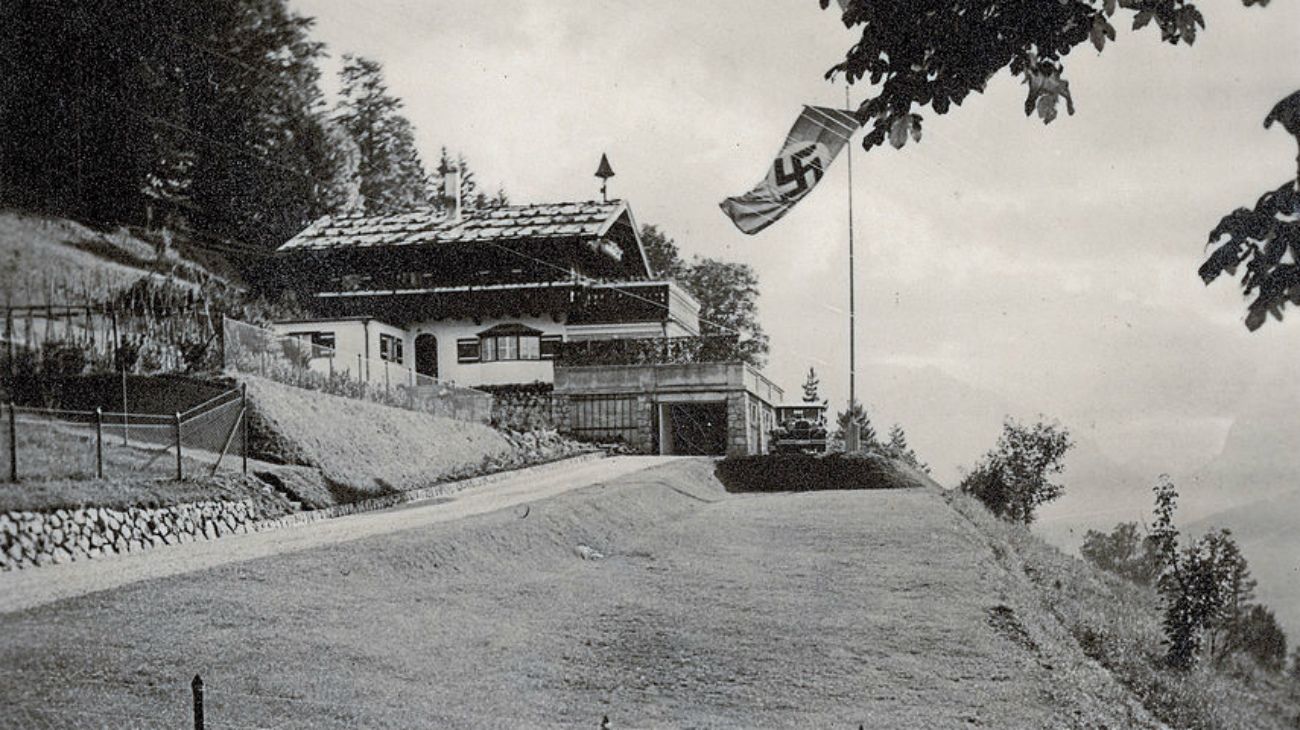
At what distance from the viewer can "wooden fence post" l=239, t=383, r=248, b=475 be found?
15.5 meters

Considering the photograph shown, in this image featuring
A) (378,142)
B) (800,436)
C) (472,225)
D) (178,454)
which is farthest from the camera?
(800,436)

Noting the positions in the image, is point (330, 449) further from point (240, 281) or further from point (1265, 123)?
point (1265, 123)

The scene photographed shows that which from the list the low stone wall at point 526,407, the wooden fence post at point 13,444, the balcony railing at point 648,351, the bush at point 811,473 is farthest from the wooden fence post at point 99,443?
the low stone wall at point 526,407

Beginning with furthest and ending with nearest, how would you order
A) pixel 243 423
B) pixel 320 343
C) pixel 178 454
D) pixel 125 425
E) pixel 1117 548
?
pixel 1117 548, pixel 320 343, pixel 243 423, pixel 178 454, pixel 125 425

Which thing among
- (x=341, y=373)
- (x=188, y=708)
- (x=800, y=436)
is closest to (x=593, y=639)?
(x=188, y=708)

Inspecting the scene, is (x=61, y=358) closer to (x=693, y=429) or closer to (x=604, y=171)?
(x=604, y=171)

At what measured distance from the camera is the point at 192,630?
26.2 ft

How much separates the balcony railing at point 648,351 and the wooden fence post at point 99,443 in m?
17.0

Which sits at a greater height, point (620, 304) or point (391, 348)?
point (620, 304)

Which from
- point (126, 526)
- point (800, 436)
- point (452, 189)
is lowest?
point (800, 436)

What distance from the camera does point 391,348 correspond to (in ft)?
66.8

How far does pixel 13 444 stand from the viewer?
5.45 meters

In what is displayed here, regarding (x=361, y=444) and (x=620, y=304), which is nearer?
(x=361, y=444)

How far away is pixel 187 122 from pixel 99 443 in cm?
387
